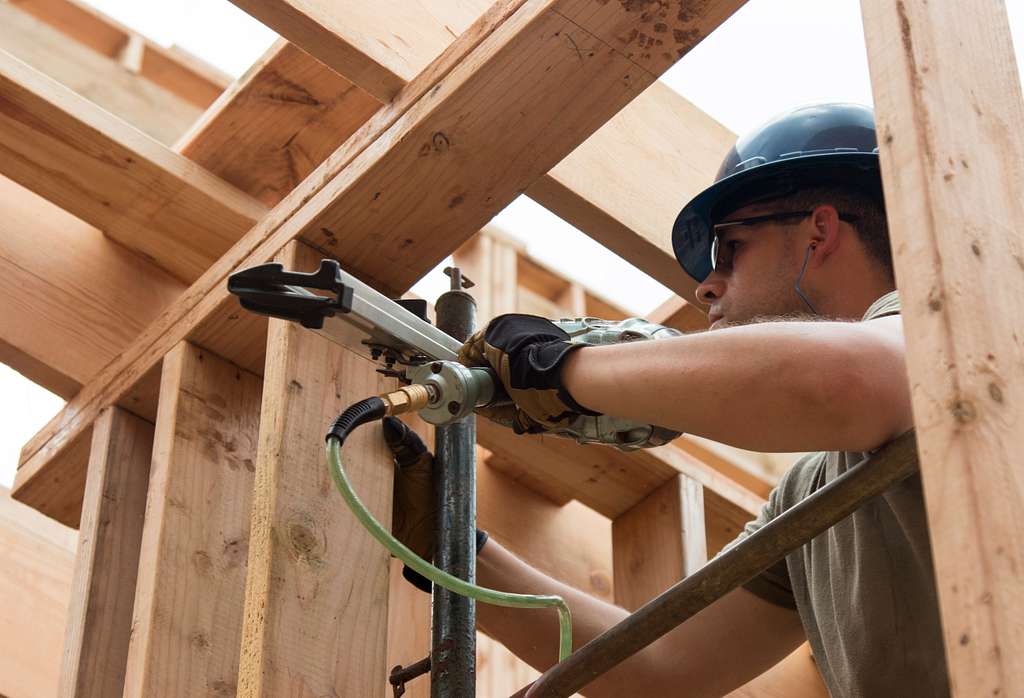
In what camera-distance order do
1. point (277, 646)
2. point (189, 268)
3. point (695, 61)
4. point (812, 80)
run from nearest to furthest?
point (277, 646) → point (189, 268) → point (695, 61) → point (812, 80)

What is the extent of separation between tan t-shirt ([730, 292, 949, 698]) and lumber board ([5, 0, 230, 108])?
10.7 ft

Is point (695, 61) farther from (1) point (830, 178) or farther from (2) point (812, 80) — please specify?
(1) point (830, 178)

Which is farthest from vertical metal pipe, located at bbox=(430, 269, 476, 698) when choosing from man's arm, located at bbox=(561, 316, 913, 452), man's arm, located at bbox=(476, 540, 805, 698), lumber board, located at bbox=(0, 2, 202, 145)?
lumber board, located at bbox=(0, 2, 202, 145)

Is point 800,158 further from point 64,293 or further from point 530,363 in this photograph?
point 64,293

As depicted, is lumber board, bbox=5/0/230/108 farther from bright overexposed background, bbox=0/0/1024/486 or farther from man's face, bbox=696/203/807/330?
man's face, bbox=696/203/807/330

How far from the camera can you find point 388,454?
2.32 metres

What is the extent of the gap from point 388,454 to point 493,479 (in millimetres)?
1184

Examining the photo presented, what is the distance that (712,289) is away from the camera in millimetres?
2502

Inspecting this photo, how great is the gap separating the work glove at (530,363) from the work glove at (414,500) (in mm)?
334

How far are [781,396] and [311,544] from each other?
81 cm

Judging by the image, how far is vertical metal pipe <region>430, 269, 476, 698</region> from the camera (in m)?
2.09

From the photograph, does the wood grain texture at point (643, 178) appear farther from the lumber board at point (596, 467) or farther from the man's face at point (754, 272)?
the lumber board at point (596, 467)

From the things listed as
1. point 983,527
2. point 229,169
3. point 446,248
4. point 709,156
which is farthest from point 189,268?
point 983,527

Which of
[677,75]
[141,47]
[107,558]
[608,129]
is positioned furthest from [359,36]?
[141,47]
